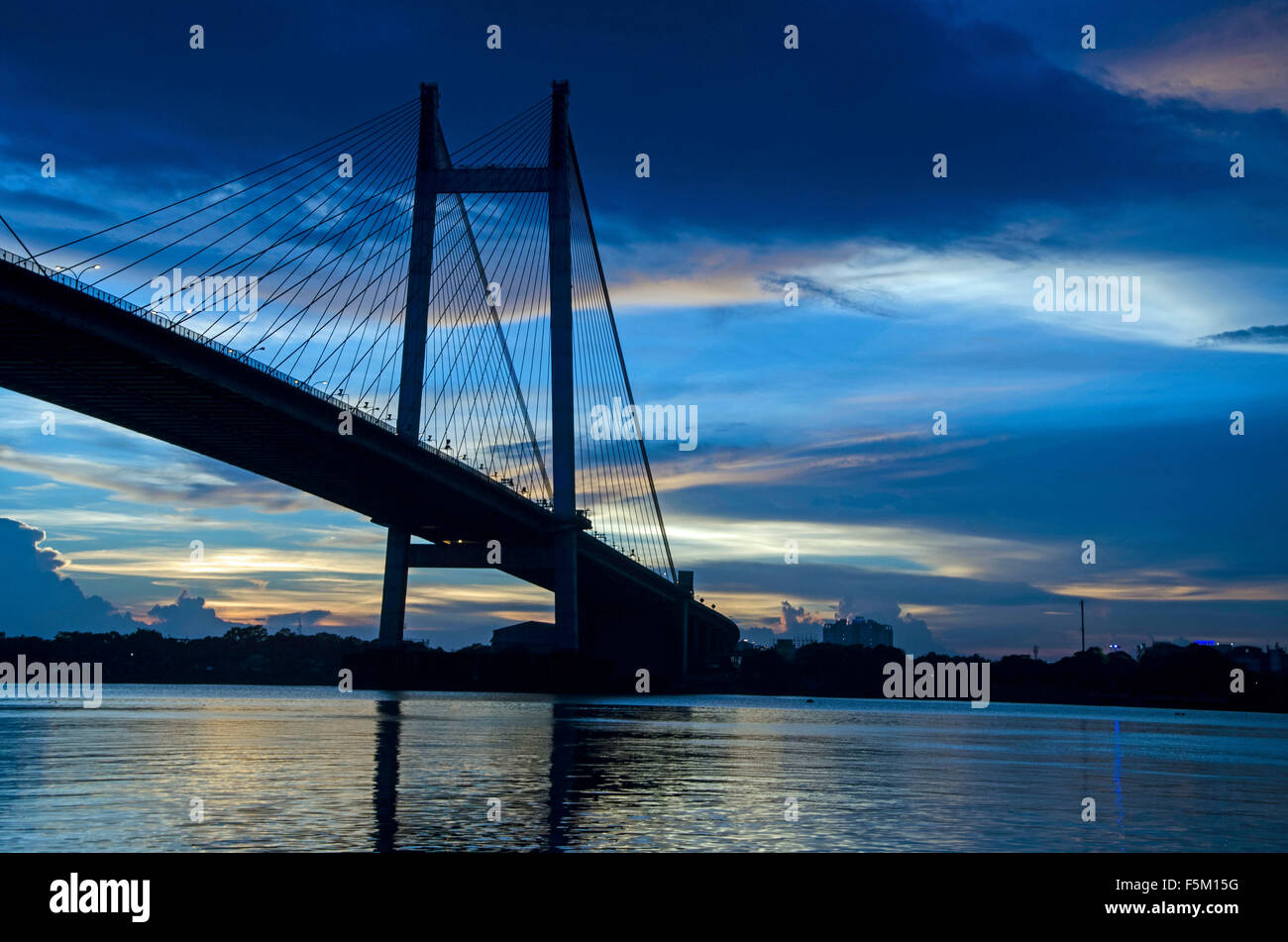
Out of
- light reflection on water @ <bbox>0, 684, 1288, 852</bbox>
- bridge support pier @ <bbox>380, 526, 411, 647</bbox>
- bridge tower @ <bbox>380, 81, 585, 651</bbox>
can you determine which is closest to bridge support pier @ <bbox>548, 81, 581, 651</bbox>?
bridge tower @ <bbox>380, 81, 585, 651</bbox>

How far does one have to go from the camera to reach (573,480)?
77.6 m

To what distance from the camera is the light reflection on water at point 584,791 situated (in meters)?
16.3

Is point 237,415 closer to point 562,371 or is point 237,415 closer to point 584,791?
point 562,371

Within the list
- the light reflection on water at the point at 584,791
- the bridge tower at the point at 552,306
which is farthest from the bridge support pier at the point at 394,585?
the light reflection on water at the point at 584,791

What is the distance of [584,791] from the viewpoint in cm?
2220

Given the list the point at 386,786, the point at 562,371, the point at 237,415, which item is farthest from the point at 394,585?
the point at 386,786

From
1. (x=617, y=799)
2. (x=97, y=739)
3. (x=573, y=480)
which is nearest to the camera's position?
(x=617, y=799)

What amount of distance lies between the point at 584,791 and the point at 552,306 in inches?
2285
